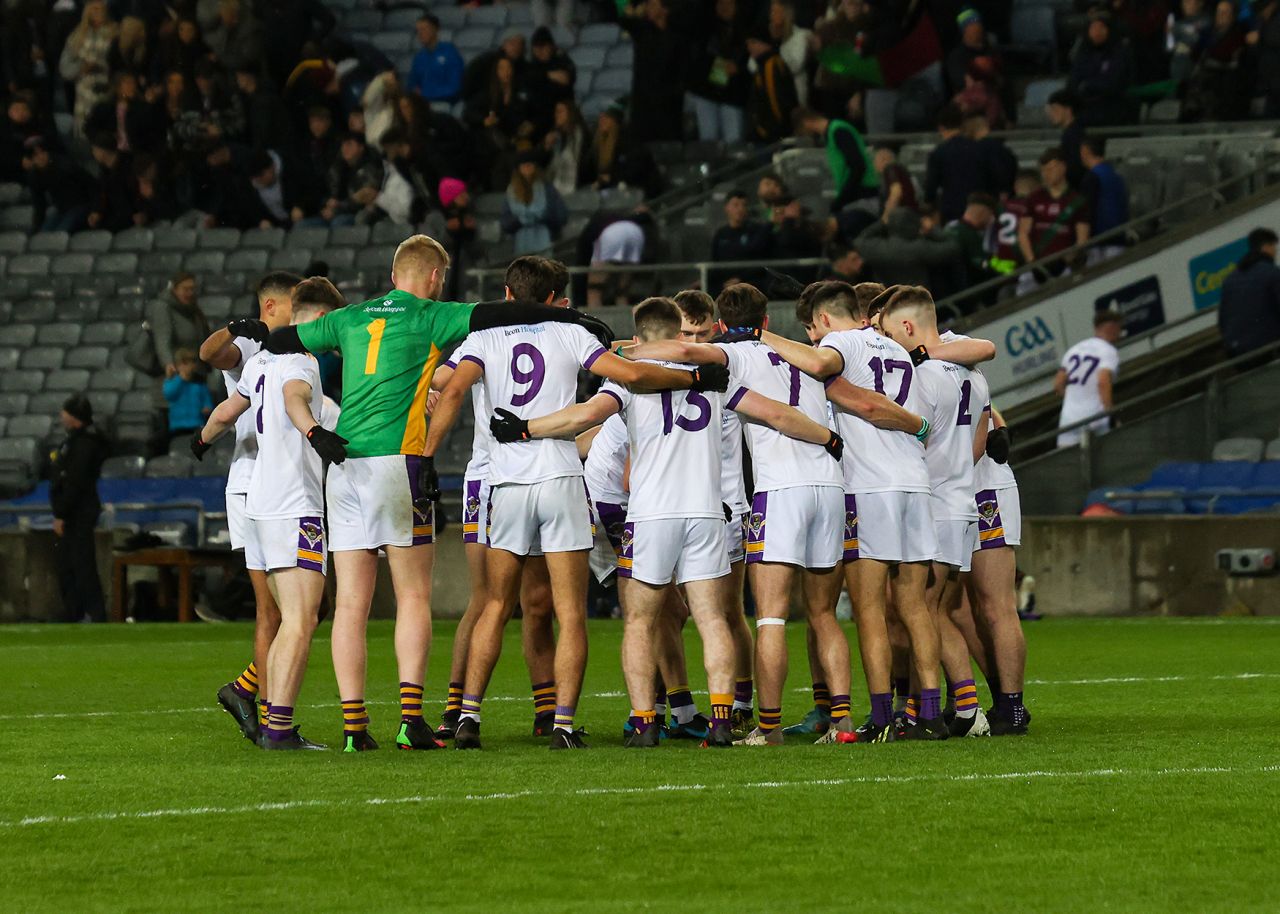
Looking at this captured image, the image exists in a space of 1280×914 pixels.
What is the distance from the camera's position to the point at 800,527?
928 centimetres

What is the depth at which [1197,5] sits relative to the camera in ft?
77.6

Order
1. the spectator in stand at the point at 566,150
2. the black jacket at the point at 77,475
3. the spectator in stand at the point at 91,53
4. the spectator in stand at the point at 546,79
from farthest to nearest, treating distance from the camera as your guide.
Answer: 1. the spectator in stand at the point at 91,53
2. the spectator in stand at the point at 546,79
3. the spectator in stand at the point at 566,150
4. the black jacket at the point at 77,475

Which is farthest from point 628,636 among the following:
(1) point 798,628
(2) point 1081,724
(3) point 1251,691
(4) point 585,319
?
(1) point 798,628

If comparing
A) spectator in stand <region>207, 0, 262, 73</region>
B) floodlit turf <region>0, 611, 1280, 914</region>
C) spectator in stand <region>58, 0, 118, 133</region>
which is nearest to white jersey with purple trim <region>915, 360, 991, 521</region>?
floodlit turf <region>0, 611, 1280, 914</region>

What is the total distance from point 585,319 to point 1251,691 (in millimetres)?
→ 4462

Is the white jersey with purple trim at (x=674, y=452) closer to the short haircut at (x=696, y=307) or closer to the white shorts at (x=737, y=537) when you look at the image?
the short haircut at (x=696, y=307)

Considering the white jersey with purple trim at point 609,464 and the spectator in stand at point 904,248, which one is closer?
the white jersey with purple trim at point 609,464

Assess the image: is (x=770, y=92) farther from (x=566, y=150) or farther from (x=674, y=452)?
(x=674, y=452)

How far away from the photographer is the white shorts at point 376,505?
29.7ft

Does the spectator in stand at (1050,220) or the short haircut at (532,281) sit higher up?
the spectator in stand at (1050,220)

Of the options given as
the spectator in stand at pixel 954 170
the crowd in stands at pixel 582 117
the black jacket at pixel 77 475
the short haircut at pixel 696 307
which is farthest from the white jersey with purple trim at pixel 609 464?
the spectator in stand at pixel 954 170

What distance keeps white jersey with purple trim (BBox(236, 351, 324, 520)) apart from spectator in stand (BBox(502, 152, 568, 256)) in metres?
14.5

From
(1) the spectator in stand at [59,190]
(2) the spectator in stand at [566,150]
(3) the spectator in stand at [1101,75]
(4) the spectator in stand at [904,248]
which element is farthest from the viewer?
(1) the spectator in stand at [59,190]

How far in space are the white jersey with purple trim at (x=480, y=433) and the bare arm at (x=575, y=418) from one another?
0.23 meters
